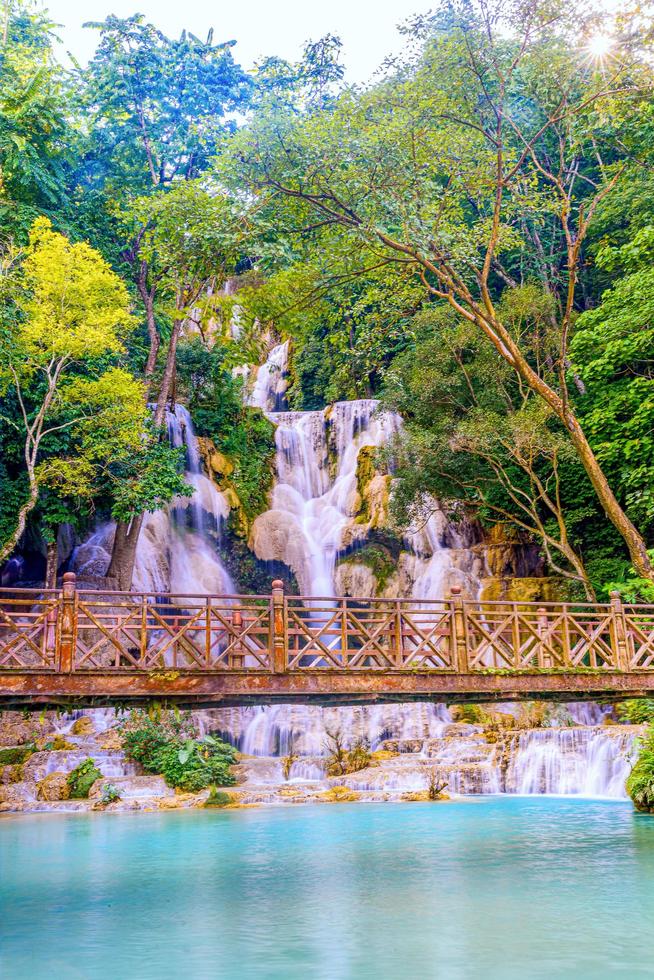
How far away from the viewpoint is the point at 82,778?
18.2 m

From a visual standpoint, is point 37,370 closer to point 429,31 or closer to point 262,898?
point 429,31

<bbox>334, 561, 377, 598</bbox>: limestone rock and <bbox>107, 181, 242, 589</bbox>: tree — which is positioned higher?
<bbox>107, 181, 242, 589</bbox>: tree

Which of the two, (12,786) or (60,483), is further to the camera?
(60,483)

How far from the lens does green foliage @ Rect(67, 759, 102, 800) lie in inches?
706

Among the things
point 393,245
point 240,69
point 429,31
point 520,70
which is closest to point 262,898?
point 393,245

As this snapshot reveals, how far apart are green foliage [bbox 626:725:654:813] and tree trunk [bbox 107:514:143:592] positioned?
42.0 ft

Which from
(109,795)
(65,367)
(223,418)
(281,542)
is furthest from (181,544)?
(109,795)

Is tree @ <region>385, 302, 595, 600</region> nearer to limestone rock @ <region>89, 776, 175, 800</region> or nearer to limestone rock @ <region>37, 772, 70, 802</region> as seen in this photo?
limestone rock @ <region>89, 776, 175, 800</region>

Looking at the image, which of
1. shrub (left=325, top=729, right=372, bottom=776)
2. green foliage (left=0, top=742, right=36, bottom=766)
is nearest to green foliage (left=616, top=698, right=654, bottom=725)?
shrub (left=325, top=729, right=372, bottom=776)

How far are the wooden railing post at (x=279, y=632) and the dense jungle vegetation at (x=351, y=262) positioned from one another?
5286mm

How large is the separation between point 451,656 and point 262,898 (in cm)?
443

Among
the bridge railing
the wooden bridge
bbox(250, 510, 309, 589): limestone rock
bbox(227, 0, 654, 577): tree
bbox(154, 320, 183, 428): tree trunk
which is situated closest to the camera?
the wooden bridge

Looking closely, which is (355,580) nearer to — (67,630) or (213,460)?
(213,460)

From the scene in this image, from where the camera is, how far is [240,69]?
27828mm
